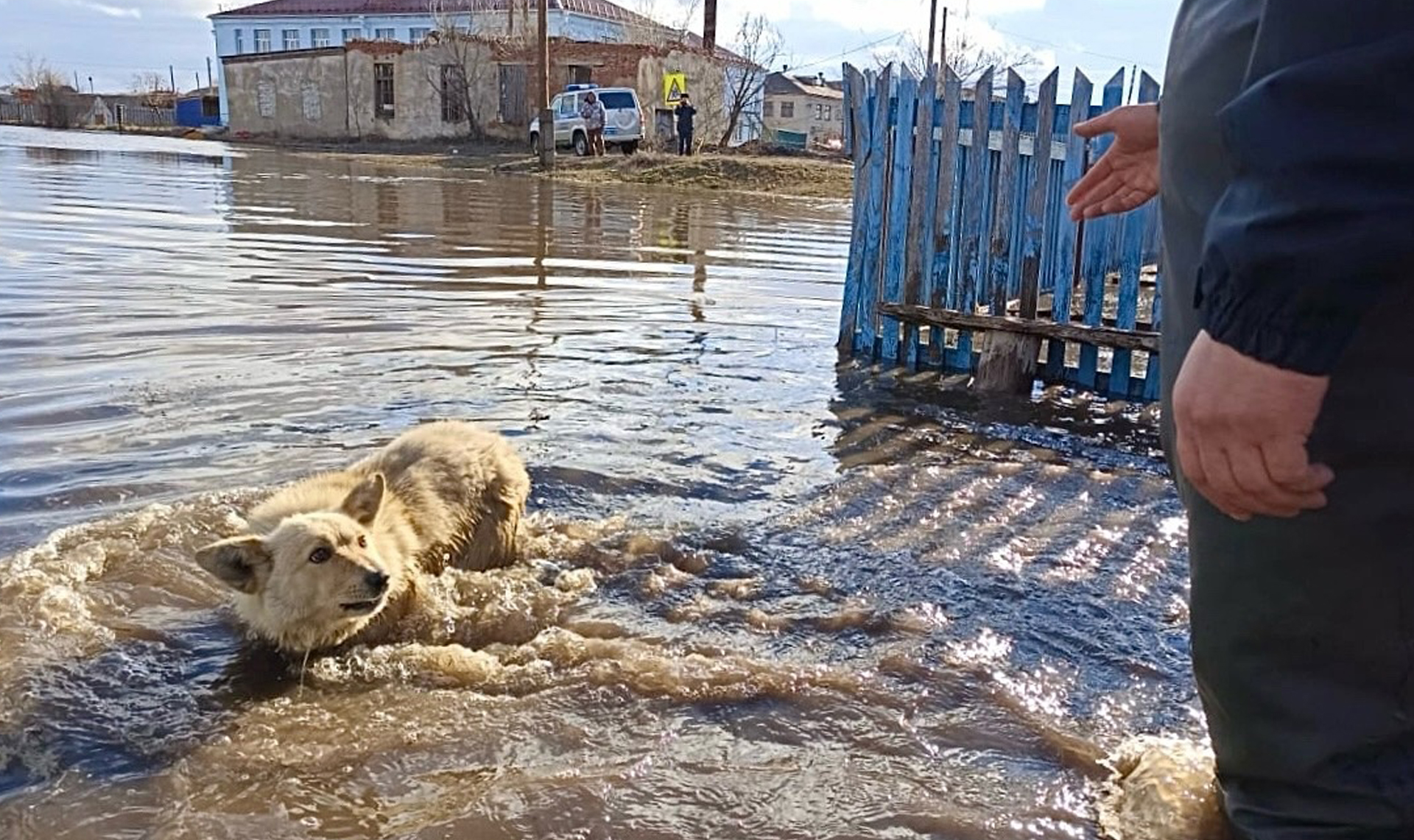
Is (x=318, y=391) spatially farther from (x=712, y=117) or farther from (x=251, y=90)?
(x=251, y=90)

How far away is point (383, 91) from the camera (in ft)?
169

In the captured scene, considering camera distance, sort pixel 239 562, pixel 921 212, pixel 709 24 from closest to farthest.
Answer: pixel 239 562
pixel 921 212
pixel 709 24

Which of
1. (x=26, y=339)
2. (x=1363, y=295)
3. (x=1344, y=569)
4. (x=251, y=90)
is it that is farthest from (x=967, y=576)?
(x=251, y=90)

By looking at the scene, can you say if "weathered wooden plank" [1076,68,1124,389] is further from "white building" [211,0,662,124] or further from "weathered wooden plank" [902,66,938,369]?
"white building" [211,0,662,124]

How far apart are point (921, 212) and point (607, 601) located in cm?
464

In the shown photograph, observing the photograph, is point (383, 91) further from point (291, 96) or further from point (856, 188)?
point (856, 188)

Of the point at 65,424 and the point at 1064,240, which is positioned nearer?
the point at 65,424

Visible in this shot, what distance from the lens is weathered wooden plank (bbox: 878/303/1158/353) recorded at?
24.3ft

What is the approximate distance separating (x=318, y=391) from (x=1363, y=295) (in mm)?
6581

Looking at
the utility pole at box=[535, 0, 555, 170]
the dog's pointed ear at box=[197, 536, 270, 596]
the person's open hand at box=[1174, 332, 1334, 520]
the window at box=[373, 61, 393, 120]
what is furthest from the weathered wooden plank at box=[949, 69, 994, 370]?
the window at box=[373, 61, 393, 120]

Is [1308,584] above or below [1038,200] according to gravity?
below

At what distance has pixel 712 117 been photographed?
158 feet

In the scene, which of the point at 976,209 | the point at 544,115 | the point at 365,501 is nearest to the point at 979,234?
the point at 976,209

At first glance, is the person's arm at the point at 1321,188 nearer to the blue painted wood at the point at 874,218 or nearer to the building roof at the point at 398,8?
the blue painted wood at the point at 874,218
